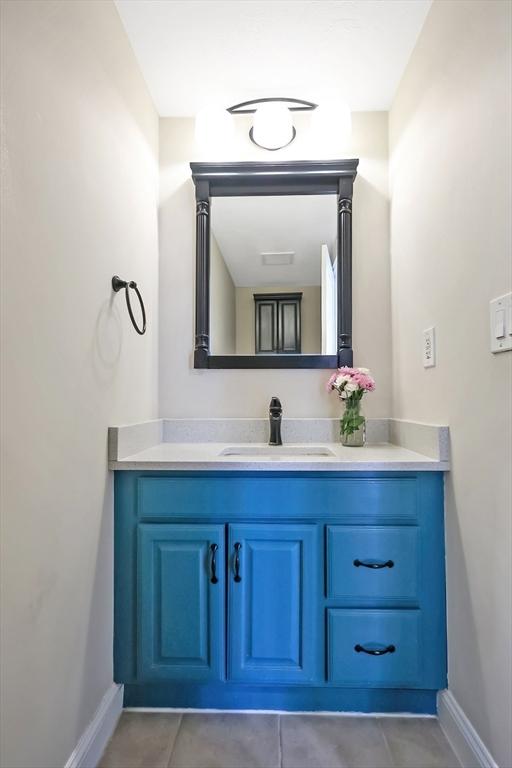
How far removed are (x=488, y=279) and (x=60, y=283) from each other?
42.1 inches

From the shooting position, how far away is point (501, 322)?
0.96 metres

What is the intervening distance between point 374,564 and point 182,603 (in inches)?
24.6

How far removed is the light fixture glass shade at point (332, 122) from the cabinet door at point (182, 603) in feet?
5.38

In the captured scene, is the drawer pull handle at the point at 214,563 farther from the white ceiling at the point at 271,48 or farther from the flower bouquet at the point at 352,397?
the white ceiling at the point at 271,48

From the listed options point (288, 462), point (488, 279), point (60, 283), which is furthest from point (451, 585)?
point (60, 283)

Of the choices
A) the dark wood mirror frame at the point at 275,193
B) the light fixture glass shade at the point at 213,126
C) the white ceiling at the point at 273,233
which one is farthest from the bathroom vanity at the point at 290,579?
the light fixture glass shade at the point at 213,126

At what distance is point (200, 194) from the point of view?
179cm

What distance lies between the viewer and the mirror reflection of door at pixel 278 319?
1.77m

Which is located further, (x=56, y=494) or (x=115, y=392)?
(x=115, y=392)

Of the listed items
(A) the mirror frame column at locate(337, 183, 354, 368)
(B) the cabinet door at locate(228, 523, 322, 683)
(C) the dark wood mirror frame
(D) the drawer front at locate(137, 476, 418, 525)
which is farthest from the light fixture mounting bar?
(B) the cabinet door at locate(228, 523, 322, 683)

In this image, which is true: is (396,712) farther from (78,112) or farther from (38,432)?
(78,112)

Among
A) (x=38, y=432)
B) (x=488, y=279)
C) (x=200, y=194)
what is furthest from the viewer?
(x=200, y=194)

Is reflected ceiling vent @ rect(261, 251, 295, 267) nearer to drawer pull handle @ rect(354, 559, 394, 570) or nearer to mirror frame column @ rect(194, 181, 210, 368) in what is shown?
mirror frame column @ rect(194, 181, 210, 368)

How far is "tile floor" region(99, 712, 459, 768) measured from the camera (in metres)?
1.14
